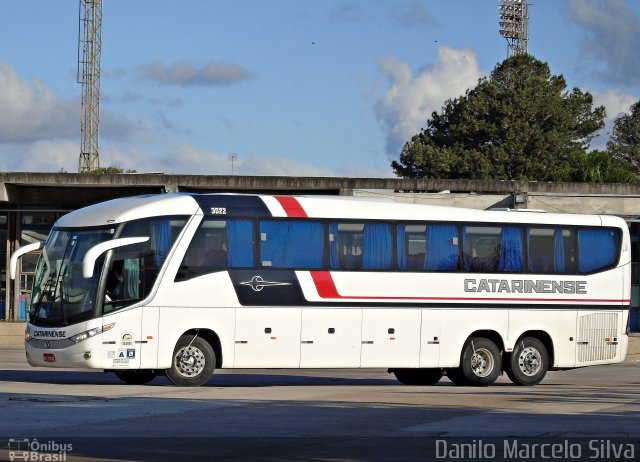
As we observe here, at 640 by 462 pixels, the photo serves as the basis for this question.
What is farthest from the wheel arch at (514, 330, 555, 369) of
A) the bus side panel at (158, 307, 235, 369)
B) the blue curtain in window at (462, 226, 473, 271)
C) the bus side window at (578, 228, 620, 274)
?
the bus side panel at (158, 307, 235, 369)

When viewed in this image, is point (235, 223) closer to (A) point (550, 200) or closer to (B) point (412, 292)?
(B) point (412, 292)

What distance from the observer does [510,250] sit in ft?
79.3

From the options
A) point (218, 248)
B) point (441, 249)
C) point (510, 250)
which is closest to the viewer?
point (218, 248)

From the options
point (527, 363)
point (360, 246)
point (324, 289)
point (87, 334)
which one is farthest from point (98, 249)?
point (527, 363)

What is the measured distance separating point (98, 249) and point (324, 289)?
4.22 m

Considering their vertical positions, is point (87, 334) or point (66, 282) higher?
point (66, 282)

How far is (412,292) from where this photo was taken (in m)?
23.2

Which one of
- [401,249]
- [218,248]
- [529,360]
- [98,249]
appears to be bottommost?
[529,360]

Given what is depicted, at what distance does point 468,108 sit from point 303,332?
226 feet

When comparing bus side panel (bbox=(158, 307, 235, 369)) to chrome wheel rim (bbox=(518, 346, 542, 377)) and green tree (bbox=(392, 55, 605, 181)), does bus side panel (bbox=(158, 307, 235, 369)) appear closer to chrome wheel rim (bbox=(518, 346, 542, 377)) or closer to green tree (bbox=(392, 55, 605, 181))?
chrome wheel rim (bbox=(518, 346, 542, 377))

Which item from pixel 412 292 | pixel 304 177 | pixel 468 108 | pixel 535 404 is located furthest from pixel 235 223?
pixel 468 108

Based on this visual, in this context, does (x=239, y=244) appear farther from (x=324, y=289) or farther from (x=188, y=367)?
(x=188, y=367)

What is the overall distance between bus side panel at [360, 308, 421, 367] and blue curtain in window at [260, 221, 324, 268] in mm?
1440

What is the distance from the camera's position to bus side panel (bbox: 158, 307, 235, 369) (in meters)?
21.4
